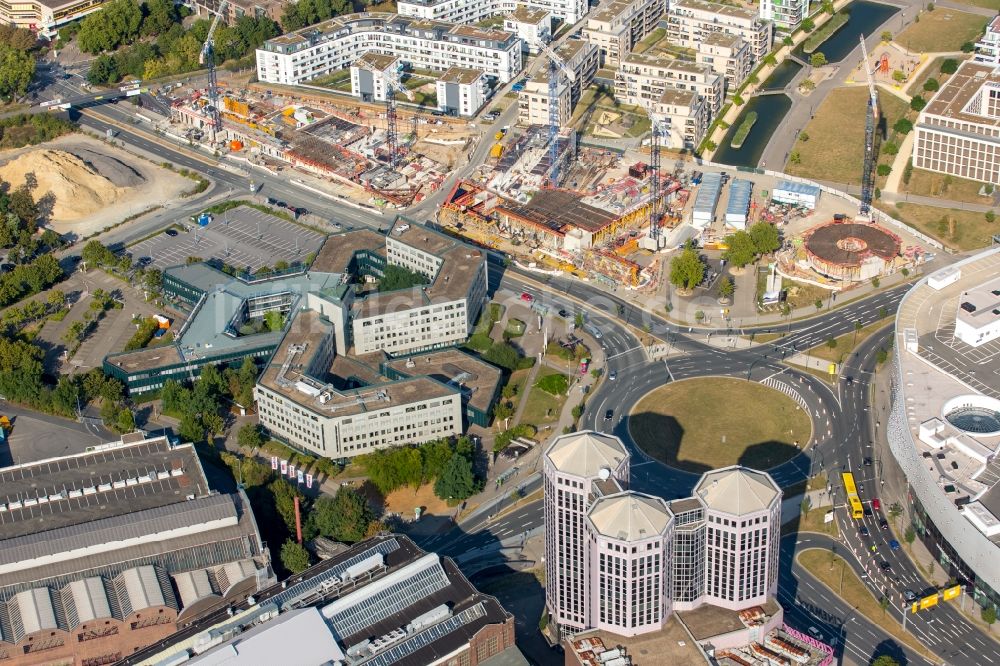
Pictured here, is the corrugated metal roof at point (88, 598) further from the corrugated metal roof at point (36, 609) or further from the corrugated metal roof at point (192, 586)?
the corrugated metal roof at point (192, 586)

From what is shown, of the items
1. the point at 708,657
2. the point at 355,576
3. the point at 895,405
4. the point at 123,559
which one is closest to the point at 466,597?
the point at 355,576

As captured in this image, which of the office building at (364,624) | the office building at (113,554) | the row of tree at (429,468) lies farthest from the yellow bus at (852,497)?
the office building at (113,554)

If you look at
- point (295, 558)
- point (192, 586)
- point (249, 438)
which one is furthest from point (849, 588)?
point (249, 438)

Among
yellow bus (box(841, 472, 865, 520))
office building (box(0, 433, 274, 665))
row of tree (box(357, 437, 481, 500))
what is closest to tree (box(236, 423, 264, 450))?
office building (box(0, 433, 274, 665))

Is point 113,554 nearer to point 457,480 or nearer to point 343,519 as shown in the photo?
point 343,519

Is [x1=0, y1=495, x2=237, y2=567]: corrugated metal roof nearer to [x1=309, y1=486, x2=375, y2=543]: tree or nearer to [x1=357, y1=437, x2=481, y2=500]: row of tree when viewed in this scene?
[x1=309, y1=486, x2=375, y2=543]: tree

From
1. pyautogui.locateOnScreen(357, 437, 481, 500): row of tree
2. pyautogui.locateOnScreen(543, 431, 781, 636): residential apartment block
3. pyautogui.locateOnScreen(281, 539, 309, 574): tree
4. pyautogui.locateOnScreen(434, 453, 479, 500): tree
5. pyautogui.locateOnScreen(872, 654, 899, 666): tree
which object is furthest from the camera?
pyautogui.locateOnScreen(357, 437, 481, 500): row of tree

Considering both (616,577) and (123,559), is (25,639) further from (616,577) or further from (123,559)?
(616,577)
